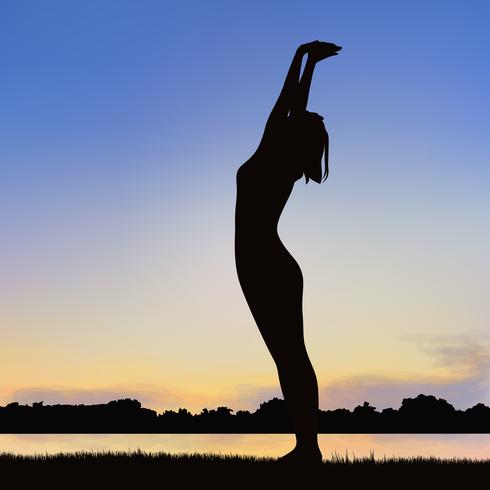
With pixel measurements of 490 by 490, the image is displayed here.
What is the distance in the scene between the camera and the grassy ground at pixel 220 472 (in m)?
9.55

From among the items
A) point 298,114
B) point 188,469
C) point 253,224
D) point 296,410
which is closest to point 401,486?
point 296,410

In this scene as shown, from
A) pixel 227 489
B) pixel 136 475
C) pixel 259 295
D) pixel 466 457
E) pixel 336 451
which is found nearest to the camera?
pixel 227 489

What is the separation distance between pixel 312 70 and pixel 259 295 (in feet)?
10.6

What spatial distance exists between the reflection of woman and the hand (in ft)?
0.05

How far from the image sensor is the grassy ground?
9.55m

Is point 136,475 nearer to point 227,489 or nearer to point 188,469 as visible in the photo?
point 188,469

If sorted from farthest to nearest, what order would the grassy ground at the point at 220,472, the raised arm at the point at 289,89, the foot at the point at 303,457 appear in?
the raised arm at the point at 289,89
the foot at the point at 303,457
the grassy ground at the point at 220,472

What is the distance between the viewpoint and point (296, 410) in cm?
1086

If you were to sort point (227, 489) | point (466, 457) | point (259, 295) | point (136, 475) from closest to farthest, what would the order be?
point (227, 489) < point (136, 475) < point (259, 295) < point (466, 457)

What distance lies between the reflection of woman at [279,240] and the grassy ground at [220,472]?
0.82 m

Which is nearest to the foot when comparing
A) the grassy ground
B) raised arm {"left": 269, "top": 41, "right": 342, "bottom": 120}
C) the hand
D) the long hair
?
the grassy ground

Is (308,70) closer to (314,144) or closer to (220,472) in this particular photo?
(314,144)

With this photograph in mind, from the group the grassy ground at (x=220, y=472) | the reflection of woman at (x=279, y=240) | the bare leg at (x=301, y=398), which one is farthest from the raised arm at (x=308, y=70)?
the grassy ground at (x=220, y=472)

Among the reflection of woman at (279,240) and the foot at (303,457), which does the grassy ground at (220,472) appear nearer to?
the foot at (303,457)
